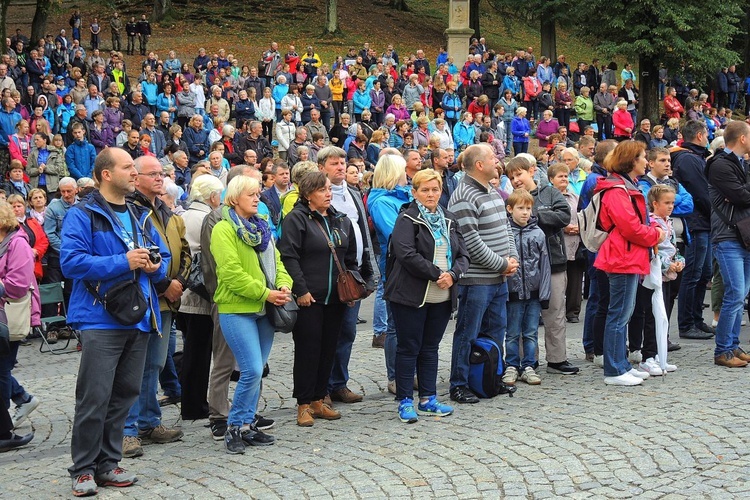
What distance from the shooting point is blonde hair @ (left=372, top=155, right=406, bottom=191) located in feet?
28.1

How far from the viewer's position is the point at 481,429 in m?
7.50

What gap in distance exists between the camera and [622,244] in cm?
859

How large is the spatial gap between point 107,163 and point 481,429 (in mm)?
3260

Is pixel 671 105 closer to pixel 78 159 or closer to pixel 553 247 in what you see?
pixel 78 159

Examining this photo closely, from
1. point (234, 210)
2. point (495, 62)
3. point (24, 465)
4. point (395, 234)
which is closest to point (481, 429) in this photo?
point (395, 234)

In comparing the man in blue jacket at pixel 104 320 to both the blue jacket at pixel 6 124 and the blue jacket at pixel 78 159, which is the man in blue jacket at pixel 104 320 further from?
the blue jacket at pixel 6 124

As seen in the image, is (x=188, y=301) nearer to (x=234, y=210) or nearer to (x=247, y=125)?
(x=234, y=210)

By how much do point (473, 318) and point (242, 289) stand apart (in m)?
2.23

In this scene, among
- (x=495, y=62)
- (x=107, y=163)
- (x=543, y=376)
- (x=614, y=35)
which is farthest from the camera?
(x=614, y=35)

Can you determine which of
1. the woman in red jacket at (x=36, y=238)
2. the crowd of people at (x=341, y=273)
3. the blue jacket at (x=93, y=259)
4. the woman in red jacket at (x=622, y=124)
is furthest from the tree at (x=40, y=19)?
the blue jacket at (x=93, y=259)

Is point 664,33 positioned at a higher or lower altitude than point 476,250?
higher

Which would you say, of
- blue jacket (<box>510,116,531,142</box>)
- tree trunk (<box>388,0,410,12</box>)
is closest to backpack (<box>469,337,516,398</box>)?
blue jacket (<box>510,116,531,142</box>)

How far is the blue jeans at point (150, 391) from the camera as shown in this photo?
23.7 feet

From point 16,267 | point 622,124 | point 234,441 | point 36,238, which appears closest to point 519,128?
point 622,124
